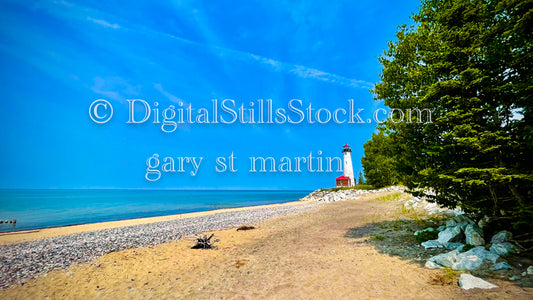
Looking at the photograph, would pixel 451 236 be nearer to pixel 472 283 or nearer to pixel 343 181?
pixel 472 283

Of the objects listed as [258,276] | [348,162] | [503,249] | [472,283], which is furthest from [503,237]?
[348,162]

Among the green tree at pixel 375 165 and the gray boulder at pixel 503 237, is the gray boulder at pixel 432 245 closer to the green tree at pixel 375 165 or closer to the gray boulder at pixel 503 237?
the gray boulder at pixel 503 237

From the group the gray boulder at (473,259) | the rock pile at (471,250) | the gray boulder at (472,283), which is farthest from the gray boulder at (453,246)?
the gray boulder at (472,283)

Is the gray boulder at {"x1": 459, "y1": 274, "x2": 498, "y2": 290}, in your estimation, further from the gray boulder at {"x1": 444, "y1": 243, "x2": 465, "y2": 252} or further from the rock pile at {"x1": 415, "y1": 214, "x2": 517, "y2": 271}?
the gray boulder at {"x1": 444, "y1": 243, "x2": 465, "y2": 252}

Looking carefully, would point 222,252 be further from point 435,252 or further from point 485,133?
point 485,133

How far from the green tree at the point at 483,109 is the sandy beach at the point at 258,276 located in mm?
3038

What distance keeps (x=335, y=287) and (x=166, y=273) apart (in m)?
6.72

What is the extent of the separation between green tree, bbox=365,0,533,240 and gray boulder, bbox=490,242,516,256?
55 centimetres

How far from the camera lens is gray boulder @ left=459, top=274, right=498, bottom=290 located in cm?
593

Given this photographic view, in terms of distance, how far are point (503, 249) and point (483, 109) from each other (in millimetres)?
4399

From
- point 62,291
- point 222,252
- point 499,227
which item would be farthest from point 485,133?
point 62,291

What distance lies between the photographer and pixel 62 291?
8461 mm

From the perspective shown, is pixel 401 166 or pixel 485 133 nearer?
pixel 485 133

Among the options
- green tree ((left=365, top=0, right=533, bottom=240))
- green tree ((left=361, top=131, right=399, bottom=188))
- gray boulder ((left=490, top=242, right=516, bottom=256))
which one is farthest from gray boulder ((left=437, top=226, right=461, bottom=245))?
green tree ((left=361, top=131, right=399, bottom=188))
